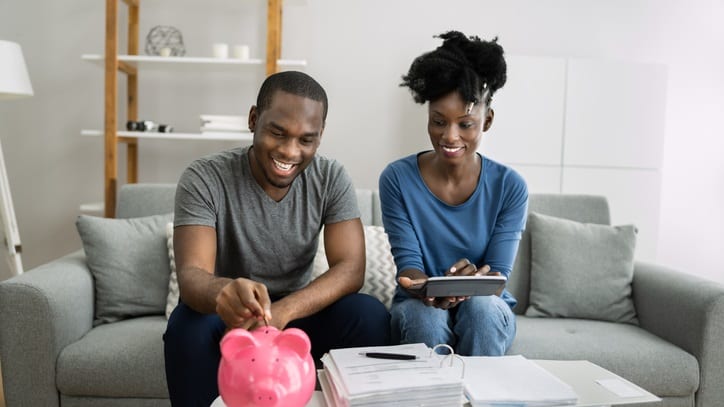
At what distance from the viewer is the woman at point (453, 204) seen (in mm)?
1506

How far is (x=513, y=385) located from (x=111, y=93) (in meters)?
2.04

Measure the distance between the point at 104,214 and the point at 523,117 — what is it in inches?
70.0

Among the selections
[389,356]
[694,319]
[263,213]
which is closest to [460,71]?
[263,213]

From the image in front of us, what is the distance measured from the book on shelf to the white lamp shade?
184cm

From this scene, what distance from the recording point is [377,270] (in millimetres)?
2115

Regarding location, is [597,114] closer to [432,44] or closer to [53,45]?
[432,44]

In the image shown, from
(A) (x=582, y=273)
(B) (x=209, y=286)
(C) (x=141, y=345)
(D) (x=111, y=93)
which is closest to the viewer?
(B) (x=209, y=286)

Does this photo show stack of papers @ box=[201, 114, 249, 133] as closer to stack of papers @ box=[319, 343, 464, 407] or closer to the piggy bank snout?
stack of papers @ box=[319, 343, 464, 407]

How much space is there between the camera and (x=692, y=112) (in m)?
3.06

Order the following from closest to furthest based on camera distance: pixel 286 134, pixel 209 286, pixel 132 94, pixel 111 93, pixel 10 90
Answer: pixel 209 286 < pixel 286 134 < pixel 10 90 < pixel 111 93 < pixel 132 94

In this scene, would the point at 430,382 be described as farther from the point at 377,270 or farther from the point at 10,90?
the point at 10,90

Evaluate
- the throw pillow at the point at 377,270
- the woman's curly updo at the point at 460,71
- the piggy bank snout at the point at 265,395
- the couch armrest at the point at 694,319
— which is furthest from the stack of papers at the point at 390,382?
the couch armrest at the point at 694,319

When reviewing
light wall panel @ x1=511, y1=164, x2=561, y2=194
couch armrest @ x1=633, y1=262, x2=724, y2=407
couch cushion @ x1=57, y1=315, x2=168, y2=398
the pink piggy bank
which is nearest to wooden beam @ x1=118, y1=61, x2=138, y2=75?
couch cushion @ x1=57, y1=315, x2=168, y2=398

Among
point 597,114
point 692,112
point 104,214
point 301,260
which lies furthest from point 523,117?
point 104,214
